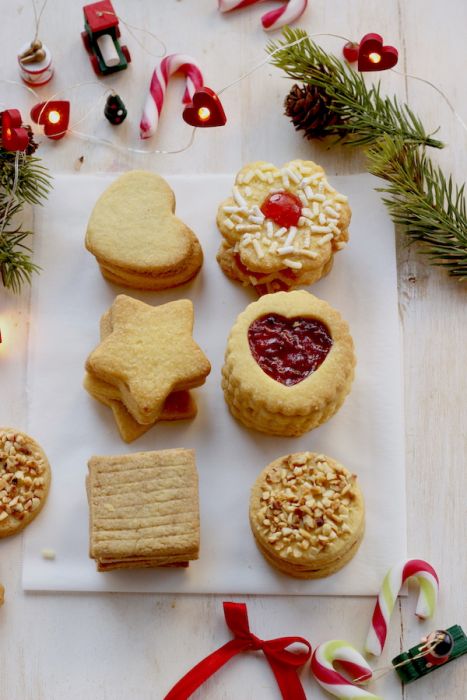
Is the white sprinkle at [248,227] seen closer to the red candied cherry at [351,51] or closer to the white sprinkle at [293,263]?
the white sprinkle at [293,263]

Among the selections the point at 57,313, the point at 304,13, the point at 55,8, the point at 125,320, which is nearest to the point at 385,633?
the point at 125,320

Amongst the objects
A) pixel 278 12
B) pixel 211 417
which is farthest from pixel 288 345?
pixel 278 12

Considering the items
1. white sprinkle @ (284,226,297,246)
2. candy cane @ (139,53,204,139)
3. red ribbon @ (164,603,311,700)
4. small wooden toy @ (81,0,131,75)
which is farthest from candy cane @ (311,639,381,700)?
small wooden toy @ (81,0,131,75)

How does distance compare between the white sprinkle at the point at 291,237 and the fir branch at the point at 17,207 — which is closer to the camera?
the white sprinkle at the point at 291,237

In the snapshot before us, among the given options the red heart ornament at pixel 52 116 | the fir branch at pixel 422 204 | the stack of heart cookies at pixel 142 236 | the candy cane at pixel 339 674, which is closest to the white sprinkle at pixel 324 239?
the fir branch at pixel 422 204

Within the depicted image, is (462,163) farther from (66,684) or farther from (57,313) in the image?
(66,684)

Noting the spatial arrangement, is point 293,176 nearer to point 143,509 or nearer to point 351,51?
point 351,51
